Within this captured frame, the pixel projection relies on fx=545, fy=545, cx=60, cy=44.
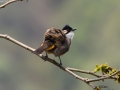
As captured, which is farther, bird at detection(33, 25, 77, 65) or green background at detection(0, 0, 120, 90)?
green background at detection(0, 0, 120, 90)

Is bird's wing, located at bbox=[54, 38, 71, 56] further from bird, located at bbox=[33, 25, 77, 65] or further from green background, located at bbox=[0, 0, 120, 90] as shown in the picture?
green background, located at bbox=[0, 0, 120, 90]

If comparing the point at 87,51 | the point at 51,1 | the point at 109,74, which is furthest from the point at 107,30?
the point at 109,74

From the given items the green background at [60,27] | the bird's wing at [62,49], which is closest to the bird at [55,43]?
the bird's wing at [62,49]

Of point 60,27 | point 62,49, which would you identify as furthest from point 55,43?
point 60,27

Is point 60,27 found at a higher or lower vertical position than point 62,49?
higher

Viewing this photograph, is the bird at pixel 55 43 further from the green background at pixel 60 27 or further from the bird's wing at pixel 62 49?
the green background at pixel 60 27

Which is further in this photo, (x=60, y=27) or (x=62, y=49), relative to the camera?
Result: (x=60, y=27)

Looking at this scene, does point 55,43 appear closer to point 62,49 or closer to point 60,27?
point 62,49

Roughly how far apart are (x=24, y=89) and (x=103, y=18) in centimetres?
2786

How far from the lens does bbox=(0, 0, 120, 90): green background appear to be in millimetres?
77875

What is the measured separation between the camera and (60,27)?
81.2 m

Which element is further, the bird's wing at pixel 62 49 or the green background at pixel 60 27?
the green background at pixel 60 27

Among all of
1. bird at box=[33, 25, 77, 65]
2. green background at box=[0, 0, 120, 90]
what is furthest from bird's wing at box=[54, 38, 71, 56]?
green background at box=[0, 0, 120, 90]

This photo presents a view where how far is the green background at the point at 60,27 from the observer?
3066 inches
